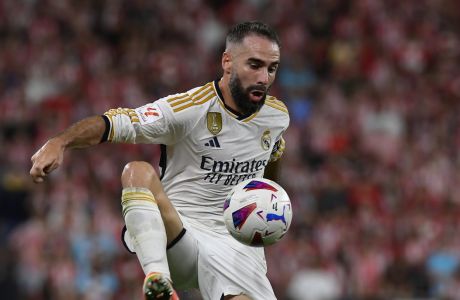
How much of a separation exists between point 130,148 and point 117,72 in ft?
5.80

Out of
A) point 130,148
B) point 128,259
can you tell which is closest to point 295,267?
point 128,259

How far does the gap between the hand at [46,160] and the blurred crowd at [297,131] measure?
6104 mm

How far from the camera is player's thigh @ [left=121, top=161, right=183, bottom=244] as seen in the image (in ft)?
19.2

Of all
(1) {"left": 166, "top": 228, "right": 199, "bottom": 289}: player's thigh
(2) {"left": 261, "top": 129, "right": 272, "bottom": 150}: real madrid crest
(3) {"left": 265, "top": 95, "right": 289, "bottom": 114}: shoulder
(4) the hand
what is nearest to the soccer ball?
(1) {"left": 166, "top": 228, "right": 199, "bottom": 289}: player's thigh

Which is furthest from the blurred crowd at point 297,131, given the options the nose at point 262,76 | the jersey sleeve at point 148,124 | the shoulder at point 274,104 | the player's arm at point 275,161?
the nose at point 262,76

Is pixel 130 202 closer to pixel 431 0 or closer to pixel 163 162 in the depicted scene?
pixel 163 162

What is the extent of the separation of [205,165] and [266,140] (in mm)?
477

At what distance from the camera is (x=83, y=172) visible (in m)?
12.8

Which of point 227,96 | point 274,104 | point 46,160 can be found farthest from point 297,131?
point 46,160

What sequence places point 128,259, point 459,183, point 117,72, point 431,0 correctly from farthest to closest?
point 431,0 → point 117,72 → point 459,183 → point 128,259

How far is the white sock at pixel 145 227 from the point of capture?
5.71 meters

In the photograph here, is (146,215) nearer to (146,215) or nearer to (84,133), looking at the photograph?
(146,215)

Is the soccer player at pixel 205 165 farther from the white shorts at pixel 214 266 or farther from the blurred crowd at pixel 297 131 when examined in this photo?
the blurred crowd at pixel 297 131

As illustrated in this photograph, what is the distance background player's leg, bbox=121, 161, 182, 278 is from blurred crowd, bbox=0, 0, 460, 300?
5.52 m
